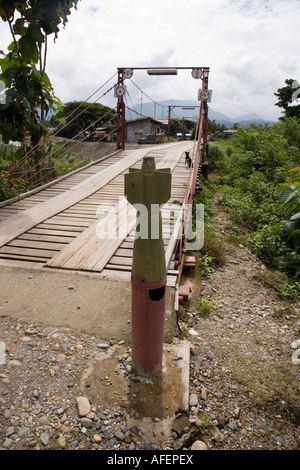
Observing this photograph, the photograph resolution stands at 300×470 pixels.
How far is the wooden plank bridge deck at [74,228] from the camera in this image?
3287 millimetres

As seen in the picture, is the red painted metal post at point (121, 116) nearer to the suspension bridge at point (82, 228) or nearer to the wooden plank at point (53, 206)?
the wooden plank at point (53, 206)

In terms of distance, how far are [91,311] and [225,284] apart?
6.00ft

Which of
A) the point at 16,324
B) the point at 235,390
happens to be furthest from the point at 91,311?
the point at 235,390

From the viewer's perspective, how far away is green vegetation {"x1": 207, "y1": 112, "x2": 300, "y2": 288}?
455 centimetres

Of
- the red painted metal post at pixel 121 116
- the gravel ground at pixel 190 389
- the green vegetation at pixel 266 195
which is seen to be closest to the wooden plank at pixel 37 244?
the gravel ground at pixel 190 389

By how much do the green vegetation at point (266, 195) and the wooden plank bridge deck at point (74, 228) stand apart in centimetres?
129

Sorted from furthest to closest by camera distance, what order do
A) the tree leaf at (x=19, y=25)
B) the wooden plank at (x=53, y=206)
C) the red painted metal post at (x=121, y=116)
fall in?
the red painted metal post at (x=121, y=116)
the wooden plank at (x=53, y=206)
the tree leaf at (x=19, y=25)

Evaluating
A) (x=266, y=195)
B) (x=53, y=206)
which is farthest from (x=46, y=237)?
(x=266, y=195)

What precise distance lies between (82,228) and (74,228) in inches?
4.1

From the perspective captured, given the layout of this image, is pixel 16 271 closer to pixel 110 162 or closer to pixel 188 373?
pixel 188 373

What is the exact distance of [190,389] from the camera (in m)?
1.99

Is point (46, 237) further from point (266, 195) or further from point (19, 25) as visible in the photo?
point (266, 195)
